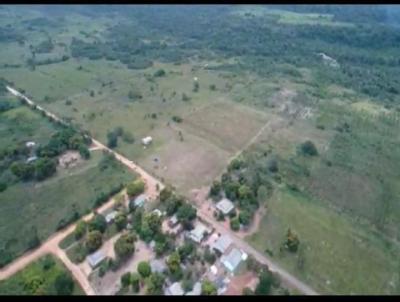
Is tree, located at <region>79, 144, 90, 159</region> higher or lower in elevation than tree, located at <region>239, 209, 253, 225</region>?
lower

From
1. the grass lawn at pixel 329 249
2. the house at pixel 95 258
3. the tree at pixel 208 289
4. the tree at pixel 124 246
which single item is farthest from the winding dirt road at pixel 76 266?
the tree at pixel 208 289

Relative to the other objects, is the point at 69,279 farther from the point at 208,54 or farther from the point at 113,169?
the point at 208,54

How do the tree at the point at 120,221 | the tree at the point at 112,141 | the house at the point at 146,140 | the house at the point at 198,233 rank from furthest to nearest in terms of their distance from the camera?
the house at the point at 146,140 < the tree at the point at 112,141 < the tree at the point at 120,221 < the house at the point at 198,233

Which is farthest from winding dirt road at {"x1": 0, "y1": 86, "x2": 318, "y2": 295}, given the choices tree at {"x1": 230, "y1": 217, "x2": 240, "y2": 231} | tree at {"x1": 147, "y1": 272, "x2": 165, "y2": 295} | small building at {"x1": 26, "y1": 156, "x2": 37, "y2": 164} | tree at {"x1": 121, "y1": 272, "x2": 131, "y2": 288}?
small building at {"x1": 26, "y1": 156, "x2": 37, "y2": 164}

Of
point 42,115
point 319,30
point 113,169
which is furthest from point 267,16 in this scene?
point 113,169

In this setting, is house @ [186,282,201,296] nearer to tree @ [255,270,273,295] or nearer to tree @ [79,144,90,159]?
tree @ [255,270,273,295]

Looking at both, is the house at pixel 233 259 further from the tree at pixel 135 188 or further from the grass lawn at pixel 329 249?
the tree at pixel 135 188
